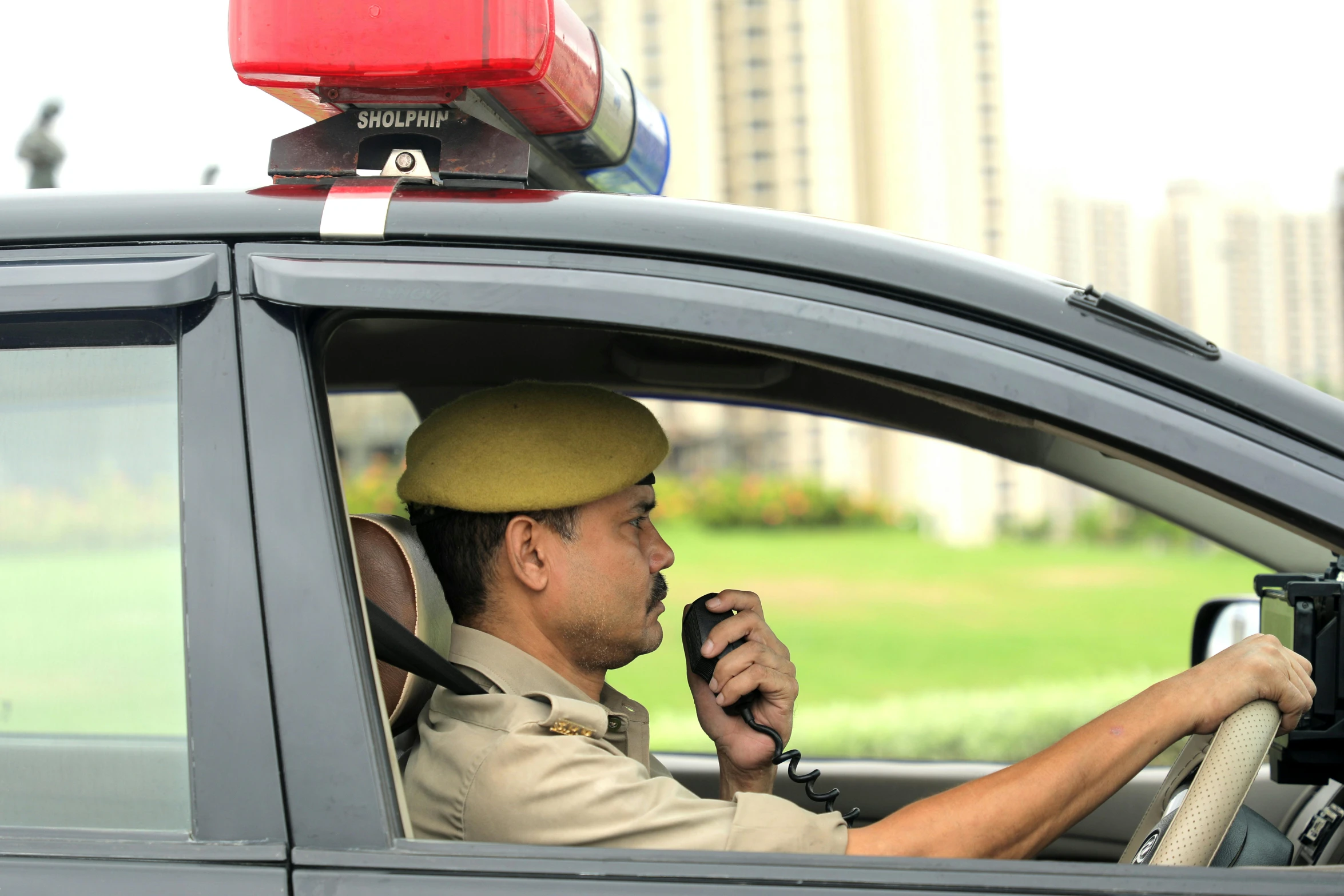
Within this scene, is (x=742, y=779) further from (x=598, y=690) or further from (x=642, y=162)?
(x=642, y=162)

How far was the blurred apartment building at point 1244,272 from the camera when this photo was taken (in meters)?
30.5

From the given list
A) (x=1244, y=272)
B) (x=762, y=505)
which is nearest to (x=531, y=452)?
(x=762, y=505)

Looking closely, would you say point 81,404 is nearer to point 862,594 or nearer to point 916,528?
point 862,594

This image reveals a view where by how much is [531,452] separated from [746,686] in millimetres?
507

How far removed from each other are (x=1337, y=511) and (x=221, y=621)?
1136 millimetres

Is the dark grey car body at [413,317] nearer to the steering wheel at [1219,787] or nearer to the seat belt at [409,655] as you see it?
the steering wheel at [1219,787]

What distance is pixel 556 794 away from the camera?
4.46 ft

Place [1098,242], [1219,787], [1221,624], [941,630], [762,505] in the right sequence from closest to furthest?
[1219,787], [1221,624], [941,630], [762,505], [1098,242]

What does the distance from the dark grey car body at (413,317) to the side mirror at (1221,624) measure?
1379 mm

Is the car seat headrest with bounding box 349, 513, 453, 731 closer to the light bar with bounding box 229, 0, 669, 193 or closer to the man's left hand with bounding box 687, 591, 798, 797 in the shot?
the man's left hand with bounding box 687, 591, 798, 797

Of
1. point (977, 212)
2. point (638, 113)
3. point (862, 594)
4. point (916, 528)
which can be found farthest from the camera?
point (977, 212)

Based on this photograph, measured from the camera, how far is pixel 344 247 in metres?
1.26

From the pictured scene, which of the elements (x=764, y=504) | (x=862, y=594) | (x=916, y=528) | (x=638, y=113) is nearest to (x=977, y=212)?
(x=916, y=528)

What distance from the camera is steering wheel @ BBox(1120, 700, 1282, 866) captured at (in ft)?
4.36
